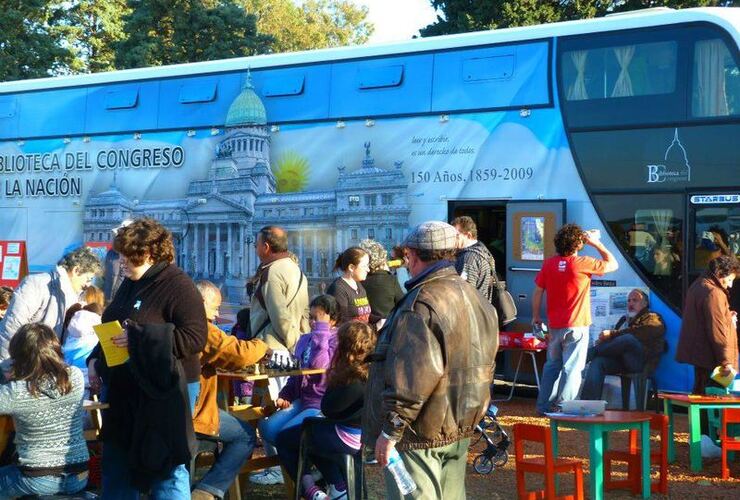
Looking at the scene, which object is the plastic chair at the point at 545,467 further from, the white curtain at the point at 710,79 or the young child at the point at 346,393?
the white curtain at the point at 710,79

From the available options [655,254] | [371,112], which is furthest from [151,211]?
[655,254]

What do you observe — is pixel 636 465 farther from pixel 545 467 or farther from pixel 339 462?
pixel 339 462

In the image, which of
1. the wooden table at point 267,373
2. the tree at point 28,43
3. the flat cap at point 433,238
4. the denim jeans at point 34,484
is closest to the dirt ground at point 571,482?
the wooden table at point 267,373

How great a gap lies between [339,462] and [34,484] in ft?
6.04

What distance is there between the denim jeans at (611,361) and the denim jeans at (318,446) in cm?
467

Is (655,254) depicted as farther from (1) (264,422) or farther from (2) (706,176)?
(1) (264,422)

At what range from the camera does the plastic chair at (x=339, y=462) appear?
23.2 ft

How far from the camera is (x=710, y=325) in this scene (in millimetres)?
9539

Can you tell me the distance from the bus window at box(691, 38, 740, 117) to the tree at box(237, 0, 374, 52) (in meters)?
41.6

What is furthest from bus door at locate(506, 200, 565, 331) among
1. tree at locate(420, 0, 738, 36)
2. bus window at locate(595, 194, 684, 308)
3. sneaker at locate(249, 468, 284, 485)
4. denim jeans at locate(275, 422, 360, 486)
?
tree at locate(420, 0, 738, 36)

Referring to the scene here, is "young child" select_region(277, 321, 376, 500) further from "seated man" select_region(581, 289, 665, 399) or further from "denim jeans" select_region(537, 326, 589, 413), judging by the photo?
"seated man" select_region(581, 289, 665, 399)

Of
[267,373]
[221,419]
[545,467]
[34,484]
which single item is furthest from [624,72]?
[34,484]

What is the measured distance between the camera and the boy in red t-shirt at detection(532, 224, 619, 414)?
10789 millimetres

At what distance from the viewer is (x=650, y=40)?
1135 centimetres
